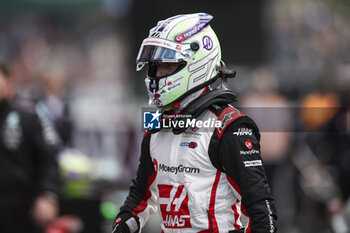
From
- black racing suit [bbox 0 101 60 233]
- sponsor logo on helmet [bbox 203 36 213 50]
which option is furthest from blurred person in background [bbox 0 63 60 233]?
sponsor logo on helmet [bbox 203 36 213 50]

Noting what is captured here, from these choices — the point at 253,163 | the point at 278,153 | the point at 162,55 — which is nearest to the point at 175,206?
the point at 253,163

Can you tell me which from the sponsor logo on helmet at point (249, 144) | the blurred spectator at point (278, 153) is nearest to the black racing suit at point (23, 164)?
the sponsor logo on helmet at point (249, 144)

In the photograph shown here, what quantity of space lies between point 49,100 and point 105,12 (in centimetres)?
2617

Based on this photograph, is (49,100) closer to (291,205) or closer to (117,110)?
(117,110)

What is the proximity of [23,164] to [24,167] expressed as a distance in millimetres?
35

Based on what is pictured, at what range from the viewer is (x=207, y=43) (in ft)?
14.5

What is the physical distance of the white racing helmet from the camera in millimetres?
4289

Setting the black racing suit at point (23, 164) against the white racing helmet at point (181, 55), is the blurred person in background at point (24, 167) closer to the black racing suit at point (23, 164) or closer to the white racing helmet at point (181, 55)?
the black racing suit at point (23, 164)

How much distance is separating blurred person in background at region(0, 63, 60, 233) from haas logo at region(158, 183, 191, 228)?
123 inches

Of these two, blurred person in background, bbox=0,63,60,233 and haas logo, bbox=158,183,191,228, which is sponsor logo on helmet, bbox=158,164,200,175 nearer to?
haas logo, bbox=158,183,191,228

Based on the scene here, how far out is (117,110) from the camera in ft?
42.3

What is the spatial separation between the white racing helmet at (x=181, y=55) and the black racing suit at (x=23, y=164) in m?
3.14

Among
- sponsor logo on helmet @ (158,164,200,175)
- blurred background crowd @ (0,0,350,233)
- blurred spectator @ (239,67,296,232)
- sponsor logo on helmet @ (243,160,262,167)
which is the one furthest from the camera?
blurred spectator @ (239,67,296,232)

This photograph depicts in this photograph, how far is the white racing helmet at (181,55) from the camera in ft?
14.1
